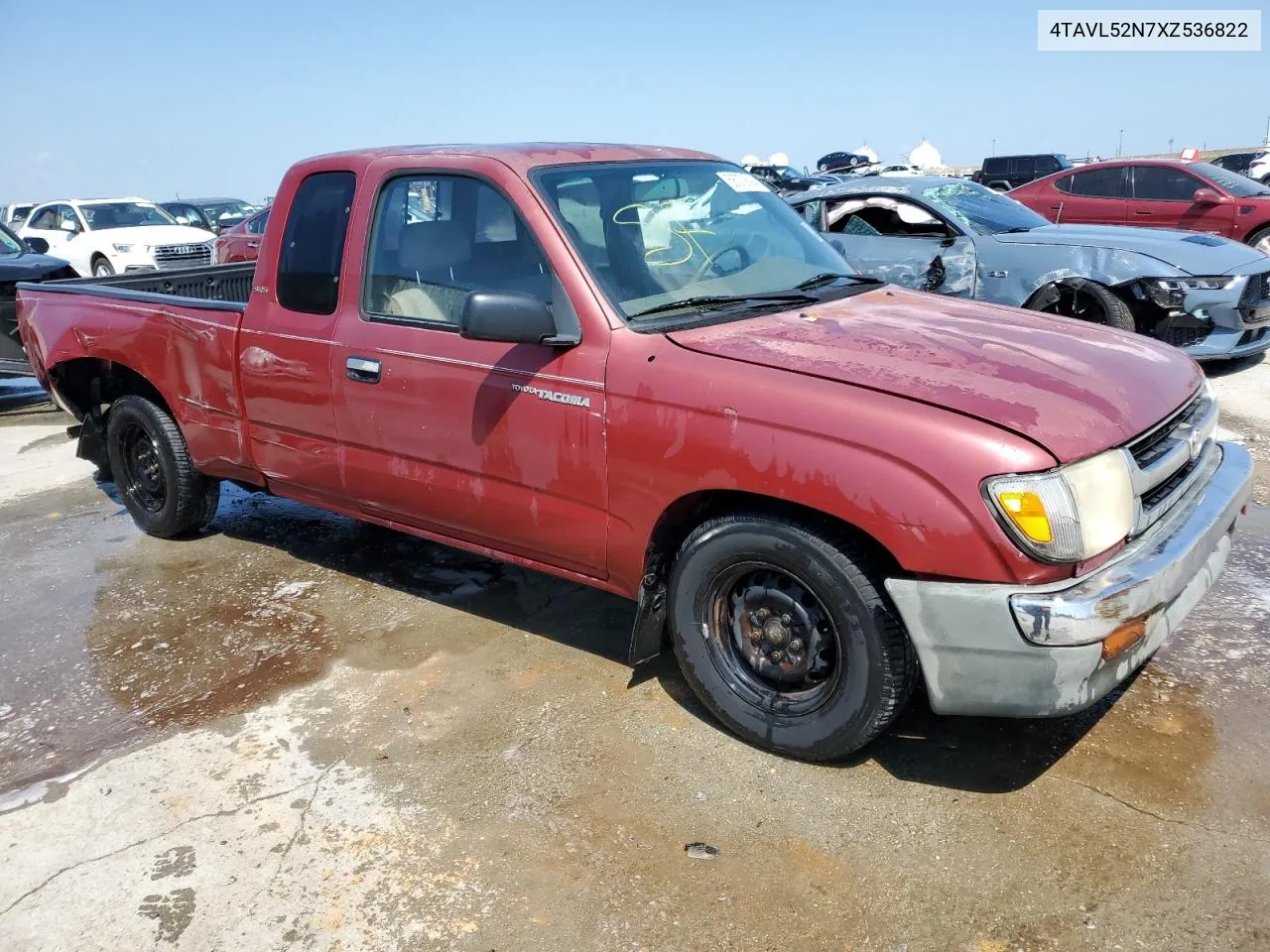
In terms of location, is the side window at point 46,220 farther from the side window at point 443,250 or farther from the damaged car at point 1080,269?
the side window at point 443,250

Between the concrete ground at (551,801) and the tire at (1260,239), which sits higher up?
the tire at (1260,239)

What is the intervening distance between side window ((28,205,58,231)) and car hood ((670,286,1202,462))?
714 inches

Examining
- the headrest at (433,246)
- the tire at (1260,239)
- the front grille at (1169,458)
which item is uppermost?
the headrest at (433,246)

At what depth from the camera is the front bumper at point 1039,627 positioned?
2531 millimetres

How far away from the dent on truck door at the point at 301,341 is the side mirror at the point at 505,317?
3.55ft

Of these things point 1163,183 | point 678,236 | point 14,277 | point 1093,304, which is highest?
point 678,236

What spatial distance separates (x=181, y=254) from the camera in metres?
16.8

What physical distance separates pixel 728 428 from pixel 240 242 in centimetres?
1485

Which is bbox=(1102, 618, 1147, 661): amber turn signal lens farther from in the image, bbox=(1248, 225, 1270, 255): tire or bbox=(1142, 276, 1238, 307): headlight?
bbox=(1248, 225, 1270, 255): tire

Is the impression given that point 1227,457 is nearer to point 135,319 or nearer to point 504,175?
point 504,175

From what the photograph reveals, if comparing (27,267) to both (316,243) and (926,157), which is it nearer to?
(316,243)

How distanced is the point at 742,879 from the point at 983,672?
84 centimetres

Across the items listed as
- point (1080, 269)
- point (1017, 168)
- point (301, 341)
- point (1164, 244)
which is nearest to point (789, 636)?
point (301, 341)

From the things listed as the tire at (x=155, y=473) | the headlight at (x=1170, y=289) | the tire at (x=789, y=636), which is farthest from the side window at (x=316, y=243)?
the headlight at (x=1170, y=289)
